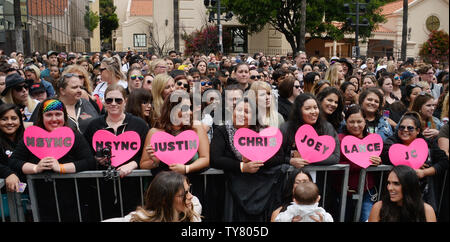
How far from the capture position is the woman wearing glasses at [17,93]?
548 centimetres

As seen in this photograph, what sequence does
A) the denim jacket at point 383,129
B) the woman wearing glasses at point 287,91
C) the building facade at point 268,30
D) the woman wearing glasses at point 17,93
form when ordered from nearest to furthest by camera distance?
the denim jacket at point 383,129 < the woman wearing glasses at point 17,93 < the woman wearing glasses at point 287,91 < the building facade at point 268,30

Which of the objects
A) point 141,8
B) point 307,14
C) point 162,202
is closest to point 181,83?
point 162,202

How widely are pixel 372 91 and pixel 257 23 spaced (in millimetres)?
27395

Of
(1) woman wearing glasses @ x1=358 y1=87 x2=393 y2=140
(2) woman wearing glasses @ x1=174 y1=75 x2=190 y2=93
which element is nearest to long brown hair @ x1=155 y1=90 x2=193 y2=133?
(2) woman wearing glasses @ x1=174 y1=75 x2=190 y2=93

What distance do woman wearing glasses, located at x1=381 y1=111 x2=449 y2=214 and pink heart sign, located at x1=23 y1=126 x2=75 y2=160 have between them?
297 centimetres

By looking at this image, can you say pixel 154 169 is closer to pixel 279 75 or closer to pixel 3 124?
pixel 3 124

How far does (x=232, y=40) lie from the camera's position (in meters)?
38.4

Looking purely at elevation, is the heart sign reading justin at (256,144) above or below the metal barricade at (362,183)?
above

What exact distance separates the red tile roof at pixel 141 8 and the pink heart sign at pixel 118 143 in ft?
194

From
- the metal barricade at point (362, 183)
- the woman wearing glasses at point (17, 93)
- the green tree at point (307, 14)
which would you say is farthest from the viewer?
the green tree at point (307, 14)

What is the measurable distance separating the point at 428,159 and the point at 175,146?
8.05 feet

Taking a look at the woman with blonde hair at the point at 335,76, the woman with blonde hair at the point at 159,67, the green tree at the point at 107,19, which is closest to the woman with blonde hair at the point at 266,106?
the woman with blonde hair at the point at 335,76

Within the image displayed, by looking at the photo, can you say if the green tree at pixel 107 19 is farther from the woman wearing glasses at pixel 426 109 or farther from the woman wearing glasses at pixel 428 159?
the woman wearing glasses at pixel 428 159

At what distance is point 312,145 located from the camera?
404cm
